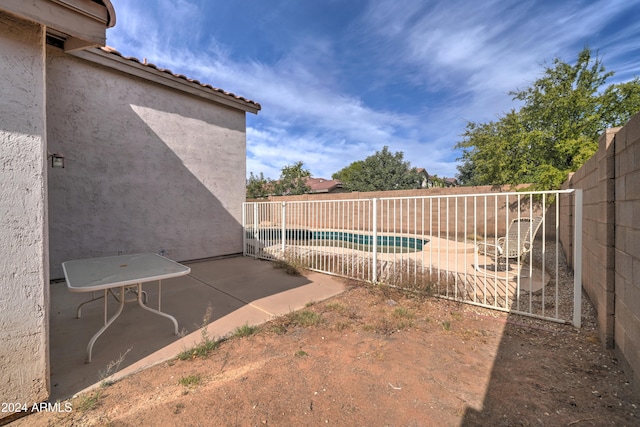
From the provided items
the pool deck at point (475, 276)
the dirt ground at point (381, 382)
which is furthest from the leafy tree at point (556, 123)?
the dirt ground at point (381, 382)

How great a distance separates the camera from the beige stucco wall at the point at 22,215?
1520mm

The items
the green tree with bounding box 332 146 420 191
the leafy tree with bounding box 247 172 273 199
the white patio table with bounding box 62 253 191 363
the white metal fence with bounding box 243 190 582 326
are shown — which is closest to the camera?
the white patio table with bounding box 62 253 191 363

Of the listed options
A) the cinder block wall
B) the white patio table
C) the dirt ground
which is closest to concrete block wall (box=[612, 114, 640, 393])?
the cinder block wall

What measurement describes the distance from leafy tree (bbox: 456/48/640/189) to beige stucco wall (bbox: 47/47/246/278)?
10.2 metres

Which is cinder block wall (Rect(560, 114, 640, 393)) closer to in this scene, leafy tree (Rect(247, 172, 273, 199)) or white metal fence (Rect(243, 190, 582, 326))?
white metal fence (Rect(243, 190, 582, 326))

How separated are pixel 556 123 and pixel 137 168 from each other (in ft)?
44.4

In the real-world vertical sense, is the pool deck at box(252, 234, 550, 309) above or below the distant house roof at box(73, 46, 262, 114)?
below

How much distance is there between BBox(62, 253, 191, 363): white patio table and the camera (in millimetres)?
2160

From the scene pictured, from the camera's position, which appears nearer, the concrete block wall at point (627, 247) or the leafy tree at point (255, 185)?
the concrete block wall at point (627, 247)

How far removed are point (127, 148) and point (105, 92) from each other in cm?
114

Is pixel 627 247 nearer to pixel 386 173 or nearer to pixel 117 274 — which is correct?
pixel 117 274

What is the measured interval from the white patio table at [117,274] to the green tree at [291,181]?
2080 centimetres

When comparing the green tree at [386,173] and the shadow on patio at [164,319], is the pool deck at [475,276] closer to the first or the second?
the shadow on patio at [164,319]

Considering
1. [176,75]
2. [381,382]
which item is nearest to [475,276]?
[381,382]
